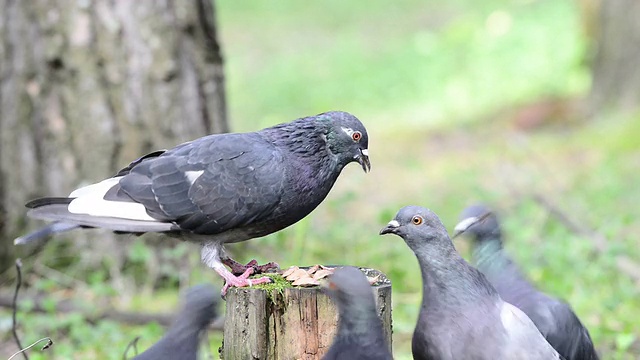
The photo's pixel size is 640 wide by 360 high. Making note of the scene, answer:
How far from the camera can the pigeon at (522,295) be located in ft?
12.8

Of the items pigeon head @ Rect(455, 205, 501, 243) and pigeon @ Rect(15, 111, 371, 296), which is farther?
pigeon head @ Rect(455, 205, 501, 243)

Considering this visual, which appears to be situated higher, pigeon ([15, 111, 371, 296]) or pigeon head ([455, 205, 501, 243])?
pigeon ([15, 111, 371, 296])

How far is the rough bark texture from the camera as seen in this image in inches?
428

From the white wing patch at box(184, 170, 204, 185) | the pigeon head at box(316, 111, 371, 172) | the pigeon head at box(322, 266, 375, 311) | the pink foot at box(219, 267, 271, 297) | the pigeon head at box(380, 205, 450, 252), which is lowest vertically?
the pink foot at box(219, 267, 271, 297)

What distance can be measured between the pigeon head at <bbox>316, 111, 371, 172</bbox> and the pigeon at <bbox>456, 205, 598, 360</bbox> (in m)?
0.57

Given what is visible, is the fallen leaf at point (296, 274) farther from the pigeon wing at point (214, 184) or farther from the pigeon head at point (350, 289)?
the pigeon head at point (350, 289)

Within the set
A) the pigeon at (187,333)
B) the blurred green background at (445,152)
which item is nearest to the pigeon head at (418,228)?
the pigeon at (187,333)

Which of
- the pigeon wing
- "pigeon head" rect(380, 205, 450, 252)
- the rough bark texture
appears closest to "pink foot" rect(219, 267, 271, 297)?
the pigeon wing

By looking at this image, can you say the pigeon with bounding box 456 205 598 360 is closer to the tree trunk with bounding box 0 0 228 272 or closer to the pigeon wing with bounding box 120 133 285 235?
the pigeon wing with bounding box 120 133 285 235

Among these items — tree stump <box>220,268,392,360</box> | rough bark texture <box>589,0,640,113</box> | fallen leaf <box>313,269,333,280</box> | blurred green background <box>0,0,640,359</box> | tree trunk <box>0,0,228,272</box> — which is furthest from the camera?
rough bark texture <box>589,0,640,113</box>

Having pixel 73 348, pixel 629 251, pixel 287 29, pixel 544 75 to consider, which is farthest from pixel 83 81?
pixel 287 29

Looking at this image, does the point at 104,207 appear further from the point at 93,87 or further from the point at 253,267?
the point at 93,87

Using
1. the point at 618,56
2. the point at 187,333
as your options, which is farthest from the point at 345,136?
the point at 618,56

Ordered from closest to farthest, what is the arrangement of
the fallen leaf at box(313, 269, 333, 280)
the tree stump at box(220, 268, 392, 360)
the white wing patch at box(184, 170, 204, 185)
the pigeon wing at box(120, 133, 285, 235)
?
the tree stump at box(220, 268, 392, 360) → the fallen leaf at box(313, 269, 333, 280) → the pigeon wing at box(120, 133, 285, 235) → the white wing patch at box(184, 170, 204, 185)
